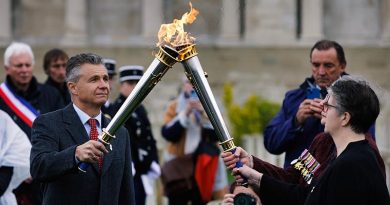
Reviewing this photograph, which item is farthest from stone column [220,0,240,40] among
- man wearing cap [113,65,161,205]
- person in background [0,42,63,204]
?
person in background [0,42,63,204]

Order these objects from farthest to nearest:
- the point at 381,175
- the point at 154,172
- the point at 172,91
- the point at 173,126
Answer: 1. the point at 172,91
2. the point at 173,126
3. the point at 154,172
4. the point at 381,175

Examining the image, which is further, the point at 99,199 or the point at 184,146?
the point at 184,146

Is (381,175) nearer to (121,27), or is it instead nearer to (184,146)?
(184,146)

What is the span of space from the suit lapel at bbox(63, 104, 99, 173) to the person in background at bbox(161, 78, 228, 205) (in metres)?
5.89

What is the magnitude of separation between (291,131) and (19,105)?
251cm

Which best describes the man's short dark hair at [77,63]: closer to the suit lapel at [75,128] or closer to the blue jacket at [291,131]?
the suit lapel at [75,128]

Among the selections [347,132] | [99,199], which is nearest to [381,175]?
[347,132]

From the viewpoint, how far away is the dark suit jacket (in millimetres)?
7340

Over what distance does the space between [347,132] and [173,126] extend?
6.98 metres

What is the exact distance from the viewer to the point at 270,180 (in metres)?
7.36

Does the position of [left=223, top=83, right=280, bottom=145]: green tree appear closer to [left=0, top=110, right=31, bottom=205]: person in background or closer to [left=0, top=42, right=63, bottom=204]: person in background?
[left=0, top=42, right=63, bottom=204]: person in background

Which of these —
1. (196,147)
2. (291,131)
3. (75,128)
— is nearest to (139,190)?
(196,147)

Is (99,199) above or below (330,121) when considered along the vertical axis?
below

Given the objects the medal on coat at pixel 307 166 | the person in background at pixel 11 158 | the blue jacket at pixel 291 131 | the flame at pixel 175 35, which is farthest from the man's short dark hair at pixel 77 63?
the person in background at pixel 11 158
